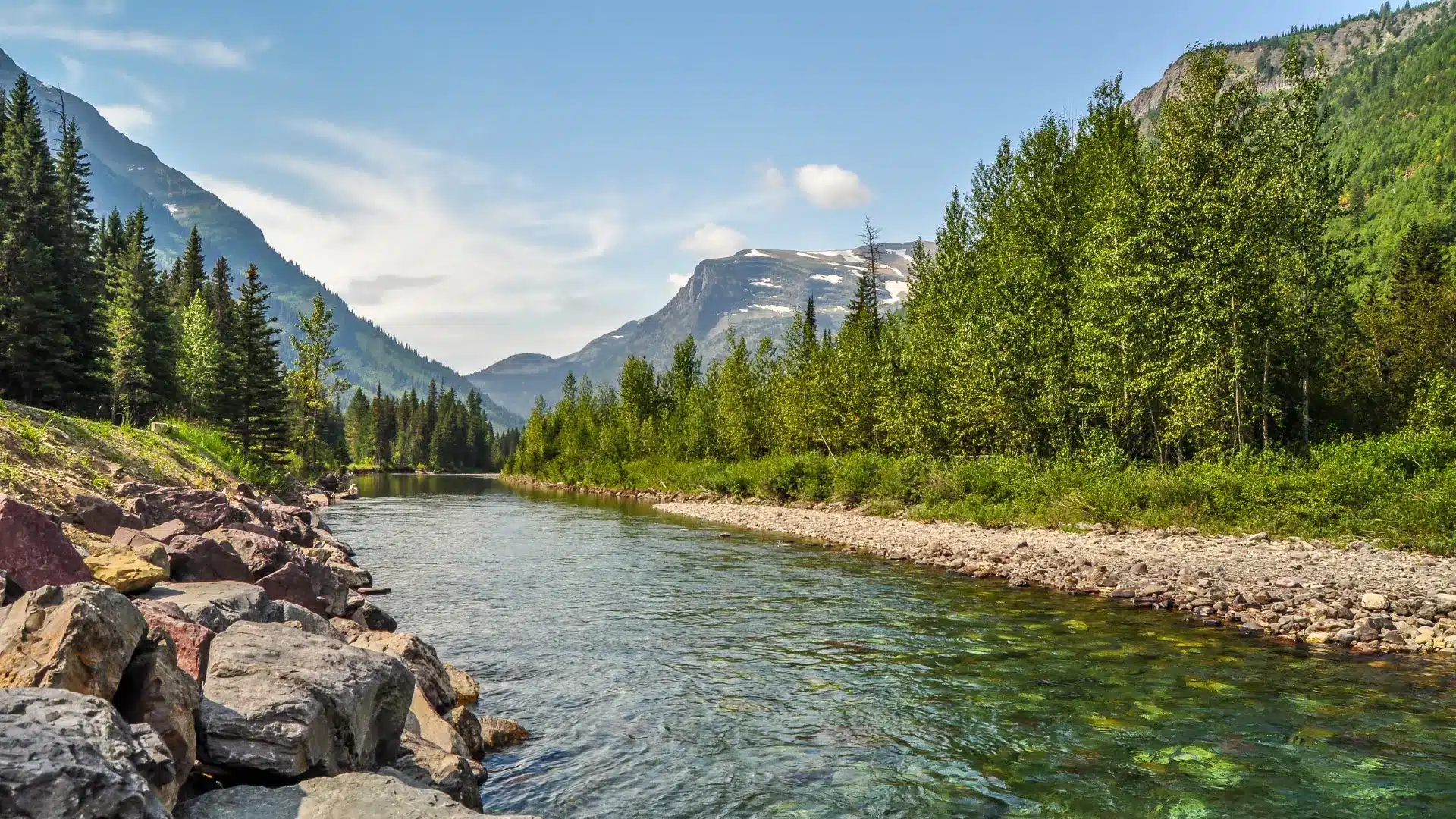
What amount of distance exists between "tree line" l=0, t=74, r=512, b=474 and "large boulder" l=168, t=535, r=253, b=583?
34.0 m

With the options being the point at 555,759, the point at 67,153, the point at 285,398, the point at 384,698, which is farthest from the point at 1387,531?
the point at 67,153

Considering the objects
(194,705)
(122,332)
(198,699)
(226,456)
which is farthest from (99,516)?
(122,332)

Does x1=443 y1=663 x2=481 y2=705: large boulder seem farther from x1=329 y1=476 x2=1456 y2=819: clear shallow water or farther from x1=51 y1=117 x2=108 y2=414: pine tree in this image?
x1=51 y1=117 x2=108 y2=414: pine tree

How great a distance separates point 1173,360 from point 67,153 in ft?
303

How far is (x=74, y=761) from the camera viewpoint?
12.2ft

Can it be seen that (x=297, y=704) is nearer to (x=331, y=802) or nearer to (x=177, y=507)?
(x=331, y=802)

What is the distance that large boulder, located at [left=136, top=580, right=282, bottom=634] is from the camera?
7.70 metres

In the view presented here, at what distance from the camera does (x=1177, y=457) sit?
29562mm

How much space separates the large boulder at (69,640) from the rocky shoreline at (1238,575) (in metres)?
16.7

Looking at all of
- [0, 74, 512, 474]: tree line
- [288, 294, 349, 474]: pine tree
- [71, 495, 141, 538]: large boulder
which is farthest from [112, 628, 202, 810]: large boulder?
[288, 294, 349, 474]: pine tree

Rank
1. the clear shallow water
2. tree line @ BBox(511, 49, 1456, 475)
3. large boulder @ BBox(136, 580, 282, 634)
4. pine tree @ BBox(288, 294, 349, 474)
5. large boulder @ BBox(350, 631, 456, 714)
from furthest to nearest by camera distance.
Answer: pine tree @ BBox(288, 294, 349, 474)
tree line @ BBox(511, 49, 1456, 475)
large boulder @ BBox(350, 631, 456, 714)
the clear shallow water
large boulder @ BBox(136, 580, 282, 634)

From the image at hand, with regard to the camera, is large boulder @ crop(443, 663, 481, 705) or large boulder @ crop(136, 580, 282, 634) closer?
large boulder @ crop(136, 580, 282, 634)

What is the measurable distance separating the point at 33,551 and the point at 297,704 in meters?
3.56

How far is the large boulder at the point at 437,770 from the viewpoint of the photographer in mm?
6883
